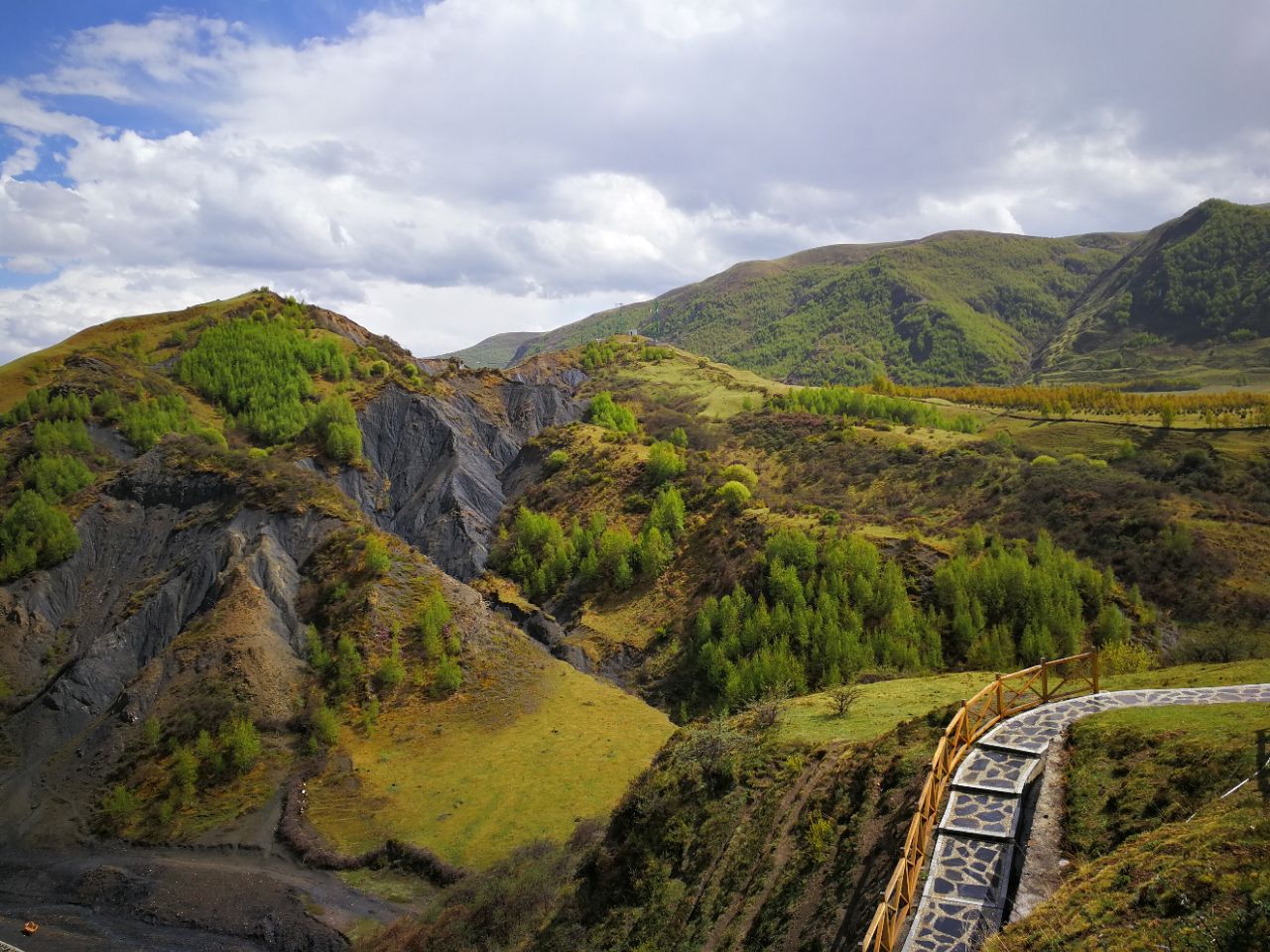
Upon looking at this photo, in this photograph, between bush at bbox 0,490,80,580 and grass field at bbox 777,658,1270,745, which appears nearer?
grass field at bbox 777,658,1270,745

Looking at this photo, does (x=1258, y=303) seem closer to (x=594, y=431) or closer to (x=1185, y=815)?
(x=594, y=431)

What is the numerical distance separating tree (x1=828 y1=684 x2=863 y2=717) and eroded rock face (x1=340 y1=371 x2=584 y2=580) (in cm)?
4622

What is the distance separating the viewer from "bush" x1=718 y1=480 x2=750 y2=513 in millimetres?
63275

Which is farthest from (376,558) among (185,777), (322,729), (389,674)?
(185,777)

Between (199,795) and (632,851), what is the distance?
92.3 ft

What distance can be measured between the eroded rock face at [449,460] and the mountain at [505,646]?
0.52 m

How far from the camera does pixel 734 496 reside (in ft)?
209

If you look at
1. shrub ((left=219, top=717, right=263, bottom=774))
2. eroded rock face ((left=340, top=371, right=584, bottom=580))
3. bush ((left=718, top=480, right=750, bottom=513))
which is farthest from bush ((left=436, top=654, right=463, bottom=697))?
bush ((left=718, top=480, right=750, bottom=513))

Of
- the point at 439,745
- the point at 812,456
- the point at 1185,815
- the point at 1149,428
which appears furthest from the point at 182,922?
the point at 1149,428

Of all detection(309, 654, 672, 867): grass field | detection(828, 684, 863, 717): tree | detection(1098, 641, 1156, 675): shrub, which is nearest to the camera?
A: detection(828, 684, 863, 717): tree

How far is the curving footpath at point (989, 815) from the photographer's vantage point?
1141cm

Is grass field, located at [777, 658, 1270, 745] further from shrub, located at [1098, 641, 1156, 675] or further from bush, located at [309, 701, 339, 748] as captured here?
bush, located at [309, 701, 339, 748]

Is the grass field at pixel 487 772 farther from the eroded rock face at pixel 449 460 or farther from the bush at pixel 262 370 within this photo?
the bush at pixel 262 370

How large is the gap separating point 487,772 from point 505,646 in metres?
12.1
